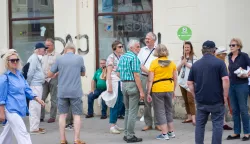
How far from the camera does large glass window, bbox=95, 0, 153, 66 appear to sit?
478 inches

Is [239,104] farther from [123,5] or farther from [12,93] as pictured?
[123,5]

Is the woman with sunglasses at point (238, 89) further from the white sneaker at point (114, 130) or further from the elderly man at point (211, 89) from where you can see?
the white sneaker at point (114, 130)

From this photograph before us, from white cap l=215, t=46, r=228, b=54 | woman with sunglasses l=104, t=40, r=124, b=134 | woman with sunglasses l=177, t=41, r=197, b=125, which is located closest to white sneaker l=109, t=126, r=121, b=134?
woman with sunglasses l=104, t=40, r=124, b=134

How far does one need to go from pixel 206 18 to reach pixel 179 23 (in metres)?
0.68

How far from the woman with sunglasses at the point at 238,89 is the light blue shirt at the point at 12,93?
3.87 m

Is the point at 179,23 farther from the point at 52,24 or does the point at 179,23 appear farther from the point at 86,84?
the point at 52,24

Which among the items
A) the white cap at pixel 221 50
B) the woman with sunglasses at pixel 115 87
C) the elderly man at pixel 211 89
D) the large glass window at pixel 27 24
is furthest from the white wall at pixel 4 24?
the elderly man at pixel 211 89

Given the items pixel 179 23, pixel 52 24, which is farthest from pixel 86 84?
pixel 179 23

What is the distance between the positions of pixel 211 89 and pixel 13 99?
297cm

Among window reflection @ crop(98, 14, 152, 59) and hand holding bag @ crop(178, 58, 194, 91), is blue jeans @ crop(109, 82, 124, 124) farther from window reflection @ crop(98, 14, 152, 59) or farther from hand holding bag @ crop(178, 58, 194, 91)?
window reflection @ crop(98, 14, 152, 59)

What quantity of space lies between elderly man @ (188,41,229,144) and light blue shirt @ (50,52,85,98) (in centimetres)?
236

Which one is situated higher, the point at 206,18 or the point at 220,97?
the point at 206,18

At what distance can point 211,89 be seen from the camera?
23.9ft

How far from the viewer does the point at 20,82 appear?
24.0 feet
